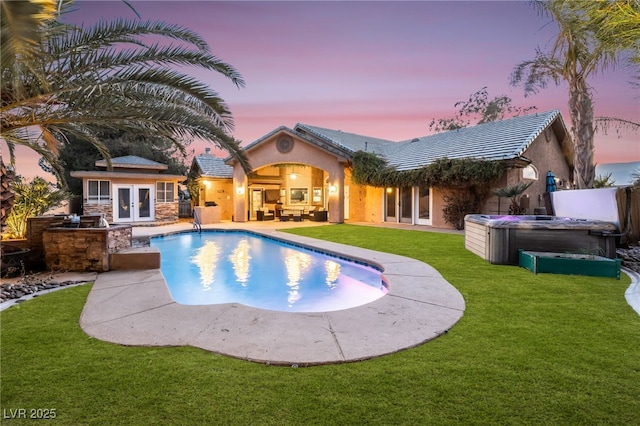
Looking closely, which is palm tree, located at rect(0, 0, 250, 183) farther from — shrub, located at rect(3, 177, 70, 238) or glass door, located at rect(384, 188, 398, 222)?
glass door, located at rect(384, 188, 398, 222)

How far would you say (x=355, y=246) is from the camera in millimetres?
10875

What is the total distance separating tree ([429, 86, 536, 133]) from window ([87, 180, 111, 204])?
31743 mm

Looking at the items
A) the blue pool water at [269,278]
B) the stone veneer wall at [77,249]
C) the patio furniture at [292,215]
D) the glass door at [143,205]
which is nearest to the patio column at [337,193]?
the patio furniture at [292,215]

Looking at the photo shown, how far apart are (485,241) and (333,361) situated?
6533mm

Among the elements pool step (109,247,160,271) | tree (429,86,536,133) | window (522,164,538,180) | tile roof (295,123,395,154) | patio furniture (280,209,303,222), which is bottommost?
pool step (109,247,160,271)

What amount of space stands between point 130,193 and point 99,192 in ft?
5.15

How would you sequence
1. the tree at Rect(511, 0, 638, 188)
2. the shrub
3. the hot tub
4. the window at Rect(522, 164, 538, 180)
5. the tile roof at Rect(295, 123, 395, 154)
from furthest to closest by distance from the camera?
the tile roof at Rect(295, 123, 395, 154) → the window at Rect(522, 164, 538, 180) → the tree at Rect(511, 0, 638, 188) → the shrub → the hot tub

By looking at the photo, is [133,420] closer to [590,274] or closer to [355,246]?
Answer: [590,274]

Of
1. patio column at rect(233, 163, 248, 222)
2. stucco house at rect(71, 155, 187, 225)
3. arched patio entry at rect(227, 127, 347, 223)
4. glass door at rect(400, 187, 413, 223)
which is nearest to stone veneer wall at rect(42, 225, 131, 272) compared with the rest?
arched patio entry at rect(227, 127, 347, 223)

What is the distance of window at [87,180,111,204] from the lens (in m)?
19.2

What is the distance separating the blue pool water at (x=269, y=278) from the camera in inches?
264

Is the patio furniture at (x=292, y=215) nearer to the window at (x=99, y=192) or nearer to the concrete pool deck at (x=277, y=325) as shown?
the window at (x=99, y=192)

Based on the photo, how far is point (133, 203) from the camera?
20.2m

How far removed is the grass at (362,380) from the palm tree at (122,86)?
332 cm
